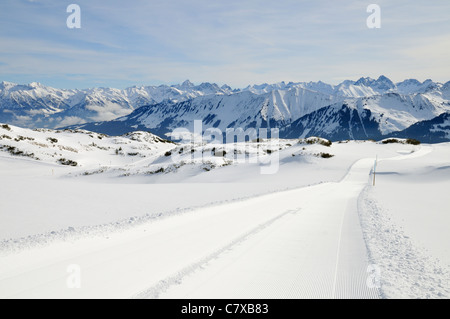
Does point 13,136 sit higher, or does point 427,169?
point 13,136

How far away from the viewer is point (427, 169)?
40.7 m

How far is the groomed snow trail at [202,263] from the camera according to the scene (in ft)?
21.5

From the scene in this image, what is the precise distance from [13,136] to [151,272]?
10386 cm

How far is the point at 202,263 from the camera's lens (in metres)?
8.08

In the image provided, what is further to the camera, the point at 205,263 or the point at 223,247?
the point at 223,247

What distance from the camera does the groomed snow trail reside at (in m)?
6.56

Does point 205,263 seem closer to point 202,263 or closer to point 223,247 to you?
point 202,263

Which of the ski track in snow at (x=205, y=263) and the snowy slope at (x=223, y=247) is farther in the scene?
the snowy slope at (x=223, y=247)

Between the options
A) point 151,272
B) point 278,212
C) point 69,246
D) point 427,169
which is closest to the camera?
point 151,272

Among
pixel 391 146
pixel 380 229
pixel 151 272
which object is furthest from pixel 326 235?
pixel 391 146

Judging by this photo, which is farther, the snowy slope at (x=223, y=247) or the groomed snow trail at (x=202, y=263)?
the snowy slope at (x=223, y=247)

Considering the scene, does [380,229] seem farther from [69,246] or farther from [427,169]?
[427,169]

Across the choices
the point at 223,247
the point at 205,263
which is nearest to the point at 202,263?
the point at 205,263

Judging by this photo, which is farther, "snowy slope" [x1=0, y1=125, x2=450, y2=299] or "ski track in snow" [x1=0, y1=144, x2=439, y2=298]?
"snowy slope" [x1=0, y1=125, x2=450, y2=299]
